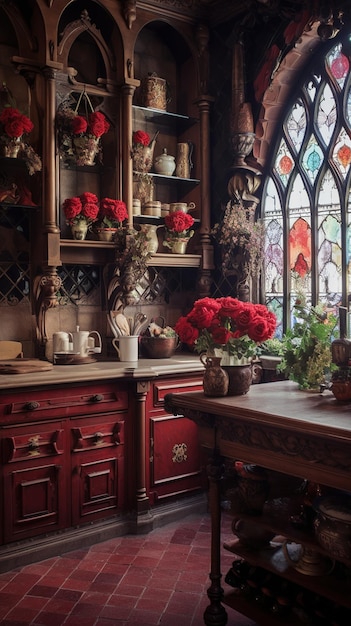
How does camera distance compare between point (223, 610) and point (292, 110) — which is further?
point (292, 110)

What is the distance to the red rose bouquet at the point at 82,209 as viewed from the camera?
174 inches

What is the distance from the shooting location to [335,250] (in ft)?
14.5

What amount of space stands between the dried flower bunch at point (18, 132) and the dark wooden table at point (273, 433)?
2147 mm

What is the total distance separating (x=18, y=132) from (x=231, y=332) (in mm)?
2217

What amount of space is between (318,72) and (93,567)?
3.73 m

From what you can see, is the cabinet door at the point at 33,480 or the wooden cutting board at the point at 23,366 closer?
the cabinet door at the point at 33,480

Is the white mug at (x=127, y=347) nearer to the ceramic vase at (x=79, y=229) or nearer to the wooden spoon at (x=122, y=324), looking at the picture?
the wooden spoon at (x=122, y=324)

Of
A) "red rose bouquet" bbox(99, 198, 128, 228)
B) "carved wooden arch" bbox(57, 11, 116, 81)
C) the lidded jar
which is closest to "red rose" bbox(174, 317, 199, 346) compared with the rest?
"red rose bouquet" bbox(99, 198, 128, 228)

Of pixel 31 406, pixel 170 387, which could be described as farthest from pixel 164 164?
pixel 31 406

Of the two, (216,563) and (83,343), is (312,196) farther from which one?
(216,563)

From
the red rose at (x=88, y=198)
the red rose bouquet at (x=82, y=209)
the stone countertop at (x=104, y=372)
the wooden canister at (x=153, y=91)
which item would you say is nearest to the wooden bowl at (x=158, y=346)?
the stone countertop at (x=104, y=372)

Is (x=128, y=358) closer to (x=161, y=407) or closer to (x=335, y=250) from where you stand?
(x=161, y=407)

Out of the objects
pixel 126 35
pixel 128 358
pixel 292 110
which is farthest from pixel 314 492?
pixel 126 35

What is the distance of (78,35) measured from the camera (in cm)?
459
